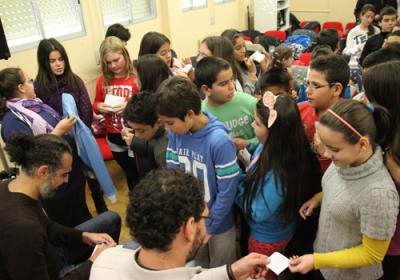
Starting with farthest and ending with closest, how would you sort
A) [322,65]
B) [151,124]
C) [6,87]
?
1. [6,87]
2. [151,124]
3. [322,65]

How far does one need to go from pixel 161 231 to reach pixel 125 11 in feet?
14.7

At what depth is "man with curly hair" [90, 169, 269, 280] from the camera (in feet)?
3.29

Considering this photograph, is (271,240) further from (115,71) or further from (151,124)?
(115,71)

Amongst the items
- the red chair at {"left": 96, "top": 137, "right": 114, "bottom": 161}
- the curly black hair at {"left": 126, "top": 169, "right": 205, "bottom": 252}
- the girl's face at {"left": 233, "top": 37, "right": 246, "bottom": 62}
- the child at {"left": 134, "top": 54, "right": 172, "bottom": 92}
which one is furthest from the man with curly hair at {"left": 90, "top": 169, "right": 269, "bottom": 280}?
the girl's face at {"left": 233, "top": 37, "right": 246, "bottom": 62}

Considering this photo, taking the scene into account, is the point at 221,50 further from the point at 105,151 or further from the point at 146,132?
the point at 105,151

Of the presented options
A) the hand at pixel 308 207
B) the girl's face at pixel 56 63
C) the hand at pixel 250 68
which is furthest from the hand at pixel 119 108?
the hand at pixel 308 207

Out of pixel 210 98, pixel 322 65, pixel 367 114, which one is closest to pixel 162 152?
pixel 210 98

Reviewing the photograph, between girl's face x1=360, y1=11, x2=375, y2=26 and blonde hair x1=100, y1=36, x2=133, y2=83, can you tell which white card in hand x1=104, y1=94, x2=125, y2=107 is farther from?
girl's face x1=360, y1=11, x2=375, y2=26

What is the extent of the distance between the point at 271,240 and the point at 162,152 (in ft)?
2.77

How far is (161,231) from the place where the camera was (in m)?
1.00

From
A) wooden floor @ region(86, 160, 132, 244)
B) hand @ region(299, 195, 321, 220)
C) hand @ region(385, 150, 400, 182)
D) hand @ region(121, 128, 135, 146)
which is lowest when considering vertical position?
wooden floor @ region(86, 160, 132, 244)

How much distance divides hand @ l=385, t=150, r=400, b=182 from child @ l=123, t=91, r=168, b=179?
3.98 ft

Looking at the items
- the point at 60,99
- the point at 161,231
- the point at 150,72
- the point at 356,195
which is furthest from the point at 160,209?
the point at 60,99

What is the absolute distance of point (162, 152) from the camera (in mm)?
2123
